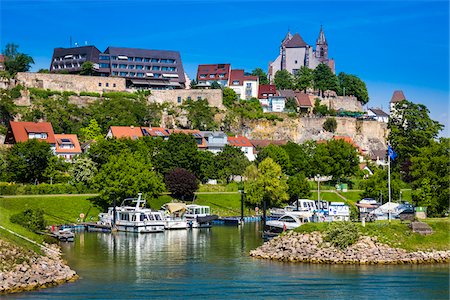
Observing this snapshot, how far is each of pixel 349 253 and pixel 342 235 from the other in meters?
1.31

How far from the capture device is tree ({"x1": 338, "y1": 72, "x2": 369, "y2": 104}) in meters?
139

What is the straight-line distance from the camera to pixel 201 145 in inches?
3834

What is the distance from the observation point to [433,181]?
2229 inches

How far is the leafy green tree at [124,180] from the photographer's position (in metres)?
69.5

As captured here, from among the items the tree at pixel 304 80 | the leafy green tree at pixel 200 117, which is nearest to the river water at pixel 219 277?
the leafy green tree at pixel 200 117

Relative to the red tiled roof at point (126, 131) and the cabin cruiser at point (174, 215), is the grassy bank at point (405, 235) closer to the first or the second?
the cabin cruiser at point (174, 215)

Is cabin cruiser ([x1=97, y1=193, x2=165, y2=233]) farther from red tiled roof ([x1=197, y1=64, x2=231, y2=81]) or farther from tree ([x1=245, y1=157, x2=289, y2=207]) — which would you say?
red tiled roof ([x1=197, y1=64, x2=231, y2=81])

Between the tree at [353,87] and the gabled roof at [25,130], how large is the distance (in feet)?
213

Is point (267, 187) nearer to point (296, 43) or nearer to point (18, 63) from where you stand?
point (18, 63)

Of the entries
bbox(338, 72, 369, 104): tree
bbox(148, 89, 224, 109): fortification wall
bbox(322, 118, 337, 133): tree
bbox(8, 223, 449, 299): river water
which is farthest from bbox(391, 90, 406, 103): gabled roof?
bbox(8, 223, 449, 299): river water

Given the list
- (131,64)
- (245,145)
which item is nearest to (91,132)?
(245,145)

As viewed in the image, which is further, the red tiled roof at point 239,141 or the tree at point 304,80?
the tree at point 304,80

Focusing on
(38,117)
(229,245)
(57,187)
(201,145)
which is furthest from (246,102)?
(229,245)

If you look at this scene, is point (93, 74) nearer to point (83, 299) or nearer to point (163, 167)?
point (163, 167)
